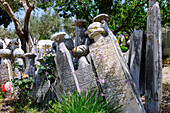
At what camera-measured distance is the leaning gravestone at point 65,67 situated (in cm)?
246

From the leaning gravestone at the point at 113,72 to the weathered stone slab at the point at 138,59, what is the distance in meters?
0.18

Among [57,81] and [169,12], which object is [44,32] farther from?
[57,81]

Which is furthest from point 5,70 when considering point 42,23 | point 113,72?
point 42,23

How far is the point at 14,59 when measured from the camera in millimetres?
4109

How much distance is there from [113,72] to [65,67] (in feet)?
2.81

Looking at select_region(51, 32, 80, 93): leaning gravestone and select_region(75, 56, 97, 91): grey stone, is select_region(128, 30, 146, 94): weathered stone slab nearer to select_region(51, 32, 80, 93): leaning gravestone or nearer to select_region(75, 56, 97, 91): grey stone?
select_region(75, 56, 97, 91): grey stone

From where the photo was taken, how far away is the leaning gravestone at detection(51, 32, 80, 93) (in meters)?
2.46

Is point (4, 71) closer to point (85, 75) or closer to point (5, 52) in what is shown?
point (5, 52)

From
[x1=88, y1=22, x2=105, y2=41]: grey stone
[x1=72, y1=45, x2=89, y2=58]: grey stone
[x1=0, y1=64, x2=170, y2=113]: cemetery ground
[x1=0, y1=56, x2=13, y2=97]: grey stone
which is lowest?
[x1=0, y1=64, x2=170, y2=113]: cemetery ground

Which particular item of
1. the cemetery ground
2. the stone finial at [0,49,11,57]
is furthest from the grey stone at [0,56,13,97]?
the cemetery ground

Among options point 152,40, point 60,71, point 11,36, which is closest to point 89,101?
point 60,71

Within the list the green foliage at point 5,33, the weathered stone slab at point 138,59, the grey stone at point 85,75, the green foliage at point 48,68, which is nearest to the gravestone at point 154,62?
the weathered stone slab at point 138,59

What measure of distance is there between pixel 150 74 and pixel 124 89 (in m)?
0.45

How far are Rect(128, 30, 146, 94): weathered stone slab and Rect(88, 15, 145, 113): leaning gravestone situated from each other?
177 millimetres
